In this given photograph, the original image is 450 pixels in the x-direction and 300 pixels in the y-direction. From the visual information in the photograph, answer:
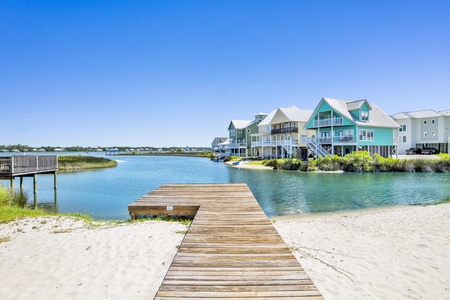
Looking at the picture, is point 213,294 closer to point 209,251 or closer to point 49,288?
point 209,251

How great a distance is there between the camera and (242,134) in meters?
74.9

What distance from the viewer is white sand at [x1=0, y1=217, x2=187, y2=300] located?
16.0 feet

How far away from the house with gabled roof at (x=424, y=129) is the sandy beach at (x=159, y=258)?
4995cm

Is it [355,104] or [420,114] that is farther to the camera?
[420,114]

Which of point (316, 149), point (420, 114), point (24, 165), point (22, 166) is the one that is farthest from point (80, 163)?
point (420, 114)

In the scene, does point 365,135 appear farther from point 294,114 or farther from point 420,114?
point 420,114

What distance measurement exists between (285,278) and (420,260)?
402cm

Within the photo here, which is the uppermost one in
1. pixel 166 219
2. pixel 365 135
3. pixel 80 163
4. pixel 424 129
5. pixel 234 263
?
pixel 424 129

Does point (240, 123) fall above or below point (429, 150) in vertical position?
above

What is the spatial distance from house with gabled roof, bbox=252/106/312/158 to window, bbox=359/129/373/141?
10239mm

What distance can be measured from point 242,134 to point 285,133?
21931 mm

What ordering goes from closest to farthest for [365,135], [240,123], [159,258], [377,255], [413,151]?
[159,258]
[377,255]
[365,135]
[413,151]
[240,123]

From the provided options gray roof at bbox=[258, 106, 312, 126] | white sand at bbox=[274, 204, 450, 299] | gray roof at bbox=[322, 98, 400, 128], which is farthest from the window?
white sand at bbox=[274, 204, 450, 299]

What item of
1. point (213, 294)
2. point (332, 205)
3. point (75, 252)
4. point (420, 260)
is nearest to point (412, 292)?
point (420, 260)
